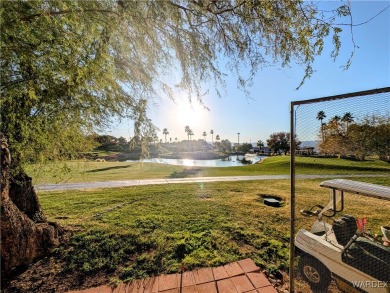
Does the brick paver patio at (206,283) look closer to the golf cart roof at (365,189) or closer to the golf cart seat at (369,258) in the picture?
the golf cart seat at (369,258)

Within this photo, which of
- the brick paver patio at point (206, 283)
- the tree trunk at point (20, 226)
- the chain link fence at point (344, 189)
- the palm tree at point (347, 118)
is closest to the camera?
the chain link fence at point (344, 189)

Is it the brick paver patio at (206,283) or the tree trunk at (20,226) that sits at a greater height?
the tree trunk at (20,226)

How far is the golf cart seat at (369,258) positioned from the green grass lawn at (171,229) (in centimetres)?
125

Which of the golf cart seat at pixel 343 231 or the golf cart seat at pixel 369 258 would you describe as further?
the golf cart seat at pixel 343 231

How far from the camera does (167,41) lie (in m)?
3.50

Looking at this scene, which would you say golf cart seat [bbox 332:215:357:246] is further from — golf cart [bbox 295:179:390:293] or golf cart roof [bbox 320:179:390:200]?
golf cart roof [bbox 320:179:390:200]

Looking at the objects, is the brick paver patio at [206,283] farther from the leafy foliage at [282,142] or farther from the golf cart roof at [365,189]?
the leafy foliage at [282,142]

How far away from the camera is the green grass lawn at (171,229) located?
3533 millimetres

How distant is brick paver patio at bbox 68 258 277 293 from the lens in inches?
112

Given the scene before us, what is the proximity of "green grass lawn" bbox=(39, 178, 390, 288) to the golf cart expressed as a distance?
0.64 m

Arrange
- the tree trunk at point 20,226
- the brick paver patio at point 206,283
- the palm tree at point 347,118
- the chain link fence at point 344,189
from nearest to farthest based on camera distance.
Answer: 1. the chain link fence at point 344,189
2. the palm tree at point 347,118
3. the brick paver patio at point 206,283
4. the tree trunk at point 20,226

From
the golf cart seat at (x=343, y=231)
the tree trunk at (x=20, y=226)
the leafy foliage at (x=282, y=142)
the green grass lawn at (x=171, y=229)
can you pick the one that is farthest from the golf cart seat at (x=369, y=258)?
the leafy foliage at (x=282, y=142)

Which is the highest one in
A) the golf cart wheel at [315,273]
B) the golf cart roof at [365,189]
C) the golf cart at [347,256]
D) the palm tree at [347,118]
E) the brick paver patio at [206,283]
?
the palm tree at [347,118]

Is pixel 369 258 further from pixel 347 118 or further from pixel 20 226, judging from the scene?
pixel 20 226
